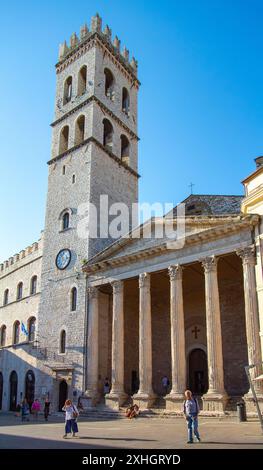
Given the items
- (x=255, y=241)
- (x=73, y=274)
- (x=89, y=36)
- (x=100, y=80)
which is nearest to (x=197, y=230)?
(x=255, y=241)

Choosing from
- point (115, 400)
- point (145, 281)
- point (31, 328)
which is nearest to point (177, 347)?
point (145, 281)

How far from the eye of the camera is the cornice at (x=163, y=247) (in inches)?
855

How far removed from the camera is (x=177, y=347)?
75.3 ft

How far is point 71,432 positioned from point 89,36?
102ft

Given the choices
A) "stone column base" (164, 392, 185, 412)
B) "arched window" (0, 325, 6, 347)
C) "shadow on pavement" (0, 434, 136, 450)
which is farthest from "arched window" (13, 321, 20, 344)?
"shadow on pavement" (0, 434, 136, 450)

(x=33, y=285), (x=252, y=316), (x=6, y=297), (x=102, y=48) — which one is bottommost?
(x=252, y=316)

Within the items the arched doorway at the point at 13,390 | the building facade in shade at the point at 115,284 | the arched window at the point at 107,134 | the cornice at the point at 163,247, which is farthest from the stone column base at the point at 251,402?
the arched window at the point at 107,134

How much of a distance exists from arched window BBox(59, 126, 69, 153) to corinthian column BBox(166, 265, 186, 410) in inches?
647

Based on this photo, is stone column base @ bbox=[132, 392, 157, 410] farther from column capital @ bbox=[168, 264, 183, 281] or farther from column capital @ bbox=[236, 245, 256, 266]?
column capital @ bbox=[236, 245, 256, 266]

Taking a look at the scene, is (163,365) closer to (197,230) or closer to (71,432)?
(197,230)

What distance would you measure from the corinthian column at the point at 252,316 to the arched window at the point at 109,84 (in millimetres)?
21132

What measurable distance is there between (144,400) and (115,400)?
2.21m

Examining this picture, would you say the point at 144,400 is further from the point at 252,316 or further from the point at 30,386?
the point at 30,386

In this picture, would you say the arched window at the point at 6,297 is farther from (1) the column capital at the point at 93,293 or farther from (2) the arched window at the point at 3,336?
(1) the column capital at the point at 93,293
